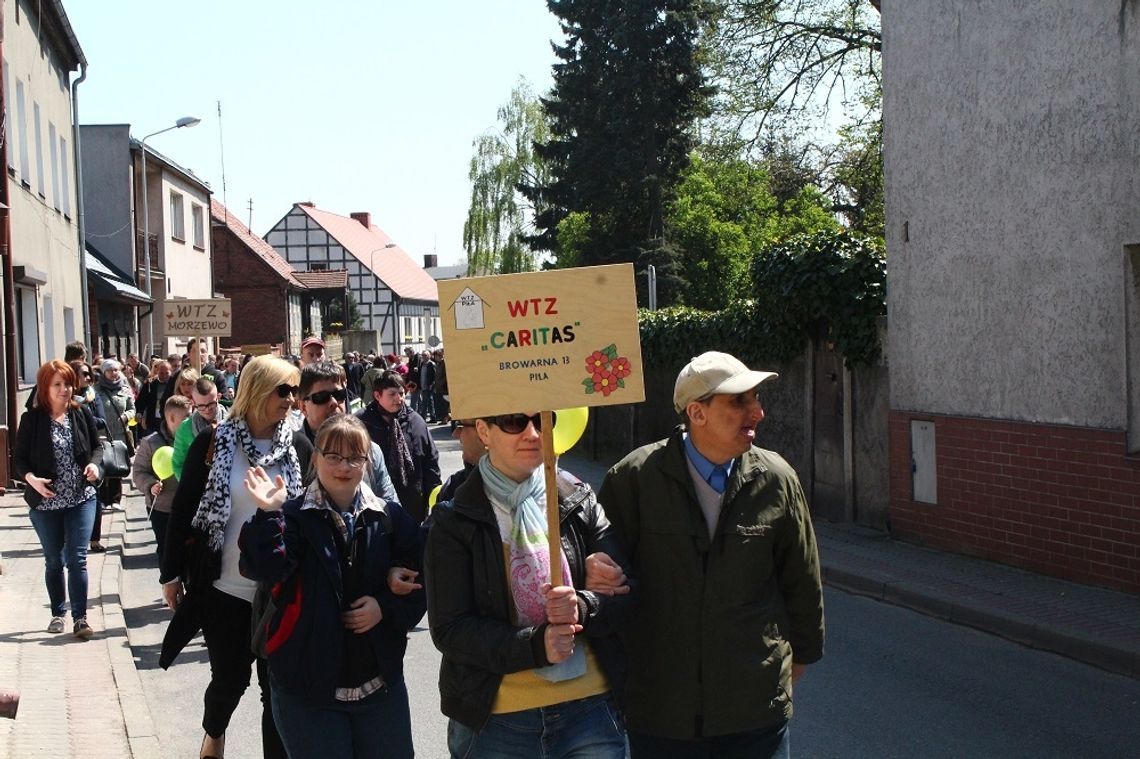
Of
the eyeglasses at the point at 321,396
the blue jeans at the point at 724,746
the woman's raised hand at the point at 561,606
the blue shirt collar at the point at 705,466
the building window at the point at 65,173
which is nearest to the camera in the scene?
the woman's raised hand at the point at 561,606

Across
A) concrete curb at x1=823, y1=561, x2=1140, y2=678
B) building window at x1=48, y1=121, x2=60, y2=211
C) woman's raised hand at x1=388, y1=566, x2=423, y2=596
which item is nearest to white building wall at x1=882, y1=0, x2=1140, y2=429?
concrete curb at x1=823, y1=561, x2=1140, y2=678

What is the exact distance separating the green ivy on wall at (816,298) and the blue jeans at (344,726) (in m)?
9.95

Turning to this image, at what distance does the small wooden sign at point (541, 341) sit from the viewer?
369 cm

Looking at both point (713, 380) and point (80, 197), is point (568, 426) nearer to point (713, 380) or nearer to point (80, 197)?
point (713, 380)

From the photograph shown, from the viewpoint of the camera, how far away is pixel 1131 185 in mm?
9945

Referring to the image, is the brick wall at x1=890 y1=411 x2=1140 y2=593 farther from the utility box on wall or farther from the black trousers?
the black trousers

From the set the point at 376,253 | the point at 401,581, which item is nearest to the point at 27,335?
the point at 401,581

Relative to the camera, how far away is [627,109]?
3778 cm

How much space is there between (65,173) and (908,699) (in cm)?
2129

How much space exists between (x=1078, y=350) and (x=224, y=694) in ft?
24.7

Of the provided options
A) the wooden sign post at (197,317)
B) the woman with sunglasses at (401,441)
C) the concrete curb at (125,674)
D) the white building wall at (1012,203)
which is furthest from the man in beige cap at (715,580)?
the wooden sign post at (197,317)

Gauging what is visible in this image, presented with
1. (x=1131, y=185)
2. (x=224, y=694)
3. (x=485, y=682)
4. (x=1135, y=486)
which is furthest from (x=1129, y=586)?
(x=485, y=682)

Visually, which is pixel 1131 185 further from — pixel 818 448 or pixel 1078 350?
pixel 818 448

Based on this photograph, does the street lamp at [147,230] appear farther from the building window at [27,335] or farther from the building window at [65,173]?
the building window at [27,335]
